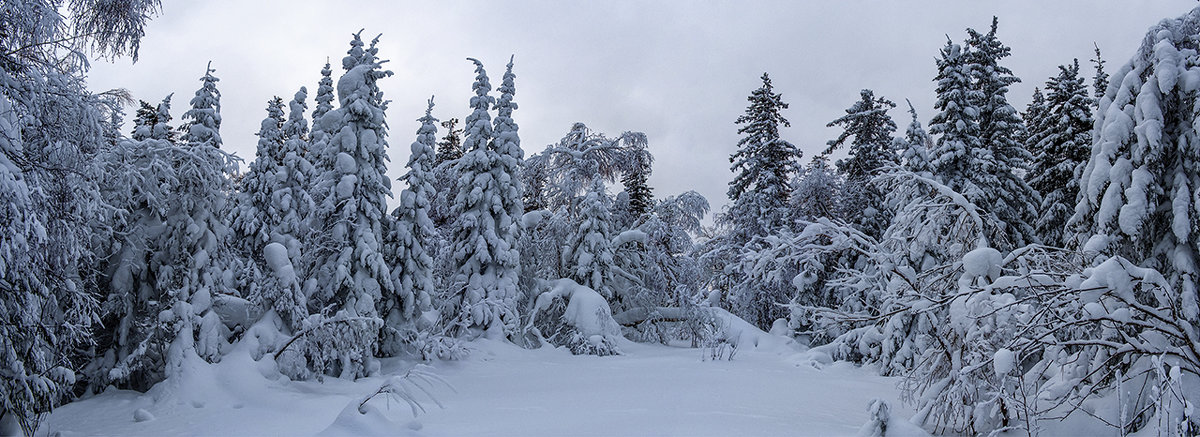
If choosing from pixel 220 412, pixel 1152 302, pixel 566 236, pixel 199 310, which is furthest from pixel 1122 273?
pixel 566 236

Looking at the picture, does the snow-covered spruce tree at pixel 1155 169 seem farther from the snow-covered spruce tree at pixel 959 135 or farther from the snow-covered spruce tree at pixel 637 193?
the snow-covered spruce tree at pixel 637 193

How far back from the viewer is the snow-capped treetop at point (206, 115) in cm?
1466

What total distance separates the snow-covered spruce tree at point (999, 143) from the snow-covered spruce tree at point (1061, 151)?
48 cm

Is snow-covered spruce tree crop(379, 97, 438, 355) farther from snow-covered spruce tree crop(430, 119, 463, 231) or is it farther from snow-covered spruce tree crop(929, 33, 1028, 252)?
snow-covered spruce tree crop(929, 33, 1028, 252)

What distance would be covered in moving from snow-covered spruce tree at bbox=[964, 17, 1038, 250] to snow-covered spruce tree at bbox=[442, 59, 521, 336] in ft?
42.2

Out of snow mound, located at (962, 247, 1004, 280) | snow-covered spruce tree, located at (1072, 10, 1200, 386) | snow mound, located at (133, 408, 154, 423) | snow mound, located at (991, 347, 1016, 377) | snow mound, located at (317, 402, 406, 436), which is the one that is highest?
snow-covered spruce tree, located at (1072, 10, 1200, 386)

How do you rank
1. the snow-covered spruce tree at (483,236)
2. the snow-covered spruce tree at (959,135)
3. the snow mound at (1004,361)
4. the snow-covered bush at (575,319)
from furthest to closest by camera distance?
1. the snow-covered spruce tree at (959,135)
2. the snow-covered bush at (575,319)
3. the snow-covered spruce tree at (483,236)
4. the snow mound at (1004,361)

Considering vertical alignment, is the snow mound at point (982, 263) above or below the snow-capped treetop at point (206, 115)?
below

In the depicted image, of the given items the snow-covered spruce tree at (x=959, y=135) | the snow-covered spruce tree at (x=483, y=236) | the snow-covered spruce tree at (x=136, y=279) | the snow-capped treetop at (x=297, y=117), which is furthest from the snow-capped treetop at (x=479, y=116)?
the snow-covered spruce tree at (x=959, y=135)

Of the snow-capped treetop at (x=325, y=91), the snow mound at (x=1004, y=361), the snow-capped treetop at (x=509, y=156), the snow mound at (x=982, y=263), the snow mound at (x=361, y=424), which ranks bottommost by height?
the snow mound at (x=361, y=424)

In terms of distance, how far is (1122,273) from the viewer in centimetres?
668

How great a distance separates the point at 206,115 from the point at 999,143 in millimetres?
21627

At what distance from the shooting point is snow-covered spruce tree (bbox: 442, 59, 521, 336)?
1823cm

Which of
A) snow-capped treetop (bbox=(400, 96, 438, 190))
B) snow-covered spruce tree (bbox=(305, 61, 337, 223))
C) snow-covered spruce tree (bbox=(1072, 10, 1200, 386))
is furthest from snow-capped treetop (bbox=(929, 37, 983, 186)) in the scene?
snow-covered spruce tree (bbox=(305, 61, 337, 223))
